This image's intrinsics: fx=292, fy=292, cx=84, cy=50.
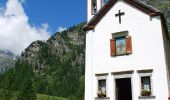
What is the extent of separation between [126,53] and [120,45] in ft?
3.87

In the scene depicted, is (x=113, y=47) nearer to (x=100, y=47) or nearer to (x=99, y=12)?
(x=100, y=47)

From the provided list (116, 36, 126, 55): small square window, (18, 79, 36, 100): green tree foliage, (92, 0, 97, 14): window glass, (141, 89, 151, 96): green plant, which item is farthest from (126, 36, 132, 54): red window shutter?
(18, 79, 36, 100): green tree foliage

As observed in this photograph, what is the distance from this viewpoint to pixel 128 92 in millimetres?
29156

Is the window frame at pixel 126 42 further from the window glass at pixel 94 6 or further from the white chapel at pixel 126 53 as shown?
the window glass at pixel 94 6

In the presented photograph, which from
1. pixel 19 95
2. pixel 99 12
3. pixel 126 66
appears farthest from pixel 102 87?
pixel 19 95

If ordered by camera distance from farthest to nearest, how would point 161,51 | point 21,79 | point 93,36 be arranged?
point 21,79, point 93,36, point 161,51

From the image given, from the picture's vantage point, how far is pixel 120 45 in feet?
90.1

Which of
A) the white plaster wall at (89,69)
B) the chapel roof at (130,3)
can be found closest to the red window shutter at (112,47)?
the white plaster wall at (89,69)

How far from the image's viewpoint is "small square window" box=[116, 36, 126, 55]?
27.1 m

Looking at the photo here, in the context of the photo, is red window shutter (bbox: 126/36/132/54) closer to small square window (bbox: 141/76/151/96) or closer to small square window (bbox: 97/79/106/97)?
small square window (bbox: 141/76/151/96)

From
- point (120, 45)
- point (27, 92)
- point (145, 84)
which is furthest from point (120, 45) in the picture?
point (27, 92)

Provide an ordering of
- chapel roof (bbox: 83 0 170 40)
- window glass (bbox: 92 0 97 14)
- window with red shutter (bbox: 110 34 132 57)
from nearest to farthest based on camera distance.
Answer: chapel roof (bbox: 83 0 170 40) < window with red shutter (bbox: 110 34 132 57) < window glass (bbox: 92 0 97 14)

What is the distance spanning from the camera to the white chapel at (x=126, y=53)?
24.8m

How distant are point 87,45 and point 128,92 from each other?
6232 mm
